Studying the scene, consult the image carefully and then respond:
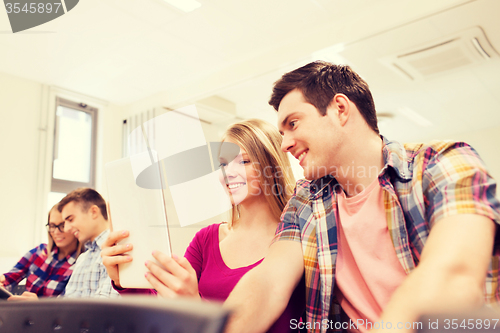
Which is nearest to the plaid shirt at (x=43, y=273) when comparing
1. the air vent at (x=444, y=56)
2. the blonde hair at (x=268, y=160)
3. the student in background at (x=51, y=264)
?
the student in background at (x=51, y=264)

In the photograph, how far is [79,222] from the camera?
2385mm

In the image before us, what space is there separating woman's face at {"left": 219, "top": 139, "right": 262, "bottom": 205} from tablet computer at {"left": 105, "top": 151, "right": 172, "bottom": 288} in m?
0.62

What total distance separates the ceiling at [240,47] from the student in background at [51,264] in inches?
67.2

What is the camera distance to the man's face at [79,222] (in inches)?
93.9

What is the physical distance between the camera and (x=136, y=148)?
4.67 m

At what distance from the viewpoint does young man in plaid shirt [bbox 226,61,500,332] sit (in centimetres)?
64

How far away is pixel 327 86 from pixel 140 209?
0.70m

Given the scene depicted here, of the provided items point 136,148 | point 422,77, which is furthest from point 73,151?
point 422,77

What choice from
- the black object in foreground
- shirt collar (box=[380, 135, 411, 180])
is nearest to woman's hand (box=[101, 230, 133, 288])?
the black object in foreground

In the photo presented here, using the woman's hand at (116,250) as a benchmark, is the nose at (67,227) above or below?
above

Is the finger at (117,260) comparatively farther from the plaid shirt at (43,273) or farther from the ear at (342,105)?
the plaid shirt at (43,273)

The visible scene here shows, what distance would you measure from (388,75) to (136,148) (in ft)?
10.4

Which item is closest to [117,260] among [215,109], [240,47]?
[240,47]

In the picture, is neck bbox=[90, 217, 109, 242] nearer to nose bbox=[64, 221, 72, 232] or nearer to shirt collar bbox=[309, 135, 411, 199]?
nose bbox=[64, 221, 72, 232]
